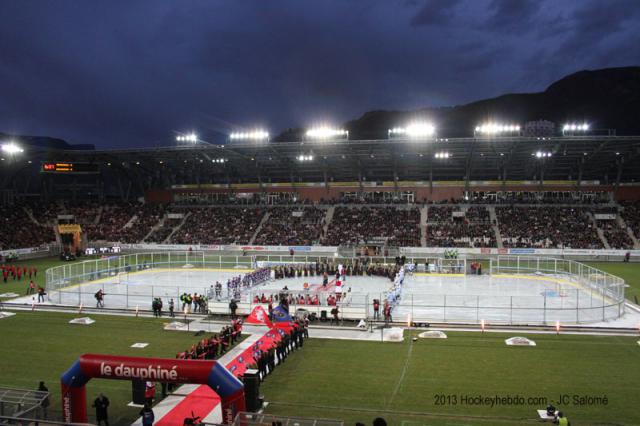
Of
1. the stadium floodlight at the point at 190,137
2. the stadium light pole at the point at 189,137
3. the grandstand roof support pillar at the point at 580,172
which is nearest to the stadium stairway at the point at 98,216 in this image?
the stadium light pole at the point at 189,137

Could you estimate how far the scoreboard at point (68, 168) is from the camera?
67875 mm

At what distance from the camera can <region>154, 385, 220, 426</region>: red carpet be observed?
14414mm

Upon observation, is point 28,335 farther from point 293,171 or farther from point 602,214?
point 602,214

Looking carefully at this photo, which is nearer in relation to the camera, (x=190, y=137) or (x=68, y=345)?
(x=68, y=345)

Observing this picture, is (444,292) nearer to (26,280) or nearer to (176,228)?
(26,280)

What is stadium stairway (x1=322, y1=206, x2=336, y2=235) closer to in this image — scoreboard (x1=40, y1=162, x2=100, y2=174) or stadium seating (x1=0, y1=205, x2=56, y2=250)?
scoreboard (x1=40, y1=162, x2=100, y2=174)

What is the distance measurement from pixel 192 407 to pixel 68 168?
64685 mm

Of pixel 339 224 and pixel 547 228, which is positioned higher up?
pixel 339 224

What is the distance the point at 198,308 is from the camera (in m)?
31.0

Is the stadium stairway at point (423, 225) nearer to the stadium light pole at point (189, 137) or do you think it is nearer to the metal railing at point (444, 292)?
the metal railing at point (444, 292)

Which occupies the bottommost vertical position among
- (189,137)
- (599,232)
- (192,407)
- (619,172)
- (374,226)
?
(192,407)

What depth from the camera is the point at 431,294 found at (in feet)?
105

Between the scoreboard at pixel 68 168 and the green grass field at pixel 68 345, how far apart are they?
44.6 m

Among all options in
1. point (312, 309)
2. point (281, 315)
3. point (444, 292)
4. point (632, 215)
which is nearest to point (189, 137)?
point (444, 292)
